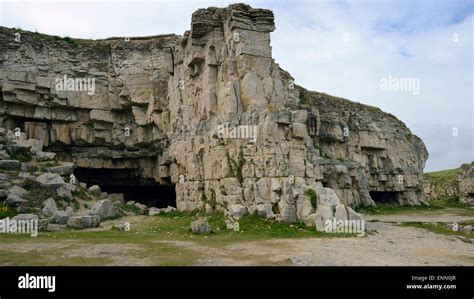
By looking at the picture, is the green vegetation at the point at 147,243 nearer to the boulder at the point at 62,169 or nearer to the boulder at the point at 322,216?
the boulder at the point at 322,216

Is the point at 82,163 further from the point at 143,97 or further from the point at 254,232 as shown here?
the point at 254,232

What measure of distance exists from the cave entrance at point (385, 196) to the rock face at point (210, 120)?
2.42 feet

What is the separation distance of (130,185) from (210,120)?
60.4ft

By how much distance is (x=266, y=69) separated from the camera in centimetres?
2180

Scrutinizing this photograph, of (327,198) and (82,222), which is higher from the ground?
(327,198)

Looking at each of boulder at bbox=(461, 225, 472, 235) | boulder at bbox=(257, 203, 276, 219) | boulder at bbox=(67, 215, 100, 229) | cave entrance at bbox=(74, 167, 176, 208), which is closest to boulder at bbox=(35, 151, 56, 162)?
boulder at bbox=(67, 215, 100, 229)

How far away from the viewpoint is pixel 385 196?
4194 cm

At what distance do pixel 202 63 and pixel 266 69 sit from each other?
5.00 meters

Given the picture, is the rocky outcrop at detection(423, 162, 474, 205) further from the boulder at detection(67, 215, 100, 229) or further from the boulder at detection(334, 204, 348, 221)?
the boulder at detection(67, 215, 100, 229)

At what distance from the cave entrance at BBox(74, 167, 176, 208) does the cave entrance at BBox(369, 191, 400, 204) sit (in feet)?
68.3

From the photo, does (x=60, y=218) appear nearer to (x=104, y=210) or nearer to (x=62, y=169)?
(x=104, y=210)

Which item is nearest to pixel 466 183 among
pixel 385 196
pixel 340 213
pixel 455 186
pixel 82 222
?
pixel 455 186

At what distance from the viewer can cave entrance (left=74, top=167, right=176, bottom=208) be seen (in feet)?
121

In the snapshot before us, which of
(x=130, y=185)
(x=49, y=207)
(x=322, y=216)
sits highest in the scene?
(x=130, y=185)
